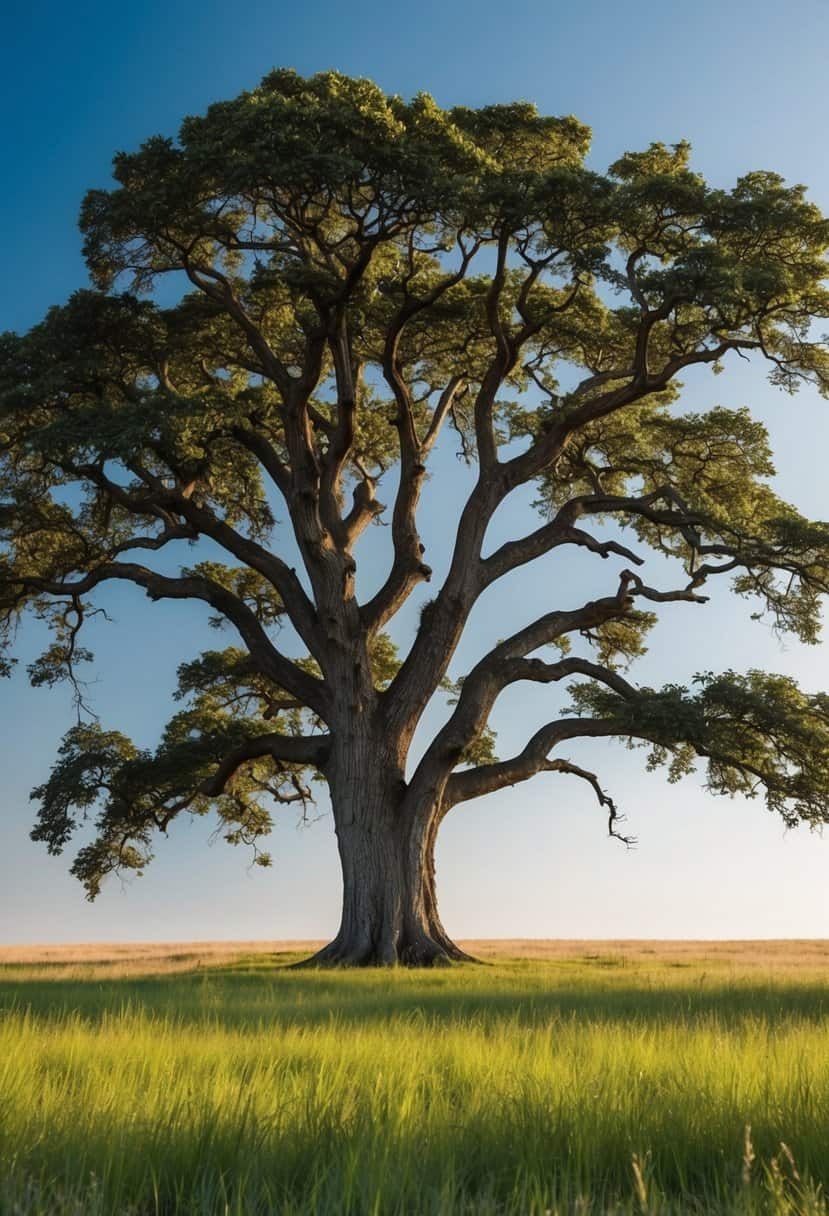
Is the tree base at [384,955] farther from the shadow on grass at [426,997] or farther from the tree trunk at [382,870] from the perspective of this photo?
the shadow on grass at [426,997]

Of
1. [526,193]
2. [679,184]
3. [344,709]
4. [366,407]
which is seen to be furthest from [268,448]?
[679,184]

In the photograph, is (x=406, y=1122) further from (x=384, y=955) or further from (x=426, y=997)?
(x=384, y=955)

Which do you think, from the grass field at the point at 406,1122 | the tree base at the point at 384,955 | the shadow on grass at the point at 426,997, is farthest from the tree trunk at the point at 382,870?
the grass field at the point at 406,1122

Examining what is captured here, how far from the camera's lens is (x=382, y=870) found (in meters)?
20.1

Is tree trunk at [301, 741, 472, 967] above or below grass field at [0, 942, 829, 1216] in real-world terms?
above

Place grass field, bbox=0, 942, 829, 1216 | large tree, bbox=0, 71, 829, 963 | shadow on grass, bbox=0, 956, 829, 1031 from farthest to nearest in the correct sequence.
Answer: large tree, bbox=0, 71, 829, 963
shadow on grass, bbox=0, 956, 829, 1031
grass field, bbox=0, 942, 829, 1216

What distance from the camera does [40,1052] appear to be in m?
5.53

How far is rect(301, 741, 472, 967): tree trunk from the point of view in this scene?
64.6 ft

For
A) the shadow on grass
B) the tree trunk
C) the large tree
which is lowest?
the shadow on grass

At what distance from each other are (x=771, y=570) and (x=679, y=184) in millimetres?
7180

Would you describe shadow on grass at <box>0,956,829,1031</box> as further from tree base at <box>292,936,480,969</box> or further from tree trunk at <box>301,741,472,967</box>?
tree trunk at <box>301,741,472,967</box>

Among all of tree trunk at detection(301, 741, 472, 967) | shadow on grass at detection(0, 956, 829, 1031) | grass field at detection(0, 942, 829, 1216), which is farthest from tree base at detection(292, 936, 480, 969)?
grass field at detection(0, 942, 829, 1216)

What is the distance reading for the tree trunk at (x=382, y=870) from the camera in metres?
19.7

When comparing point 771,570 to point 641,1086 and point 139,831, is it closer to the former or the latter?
point 139,831
